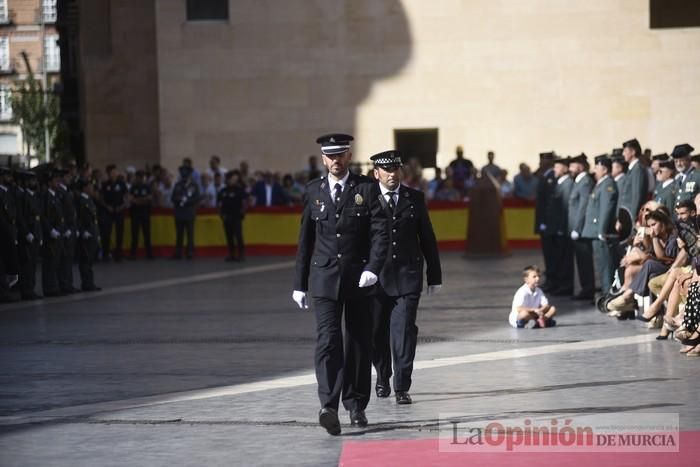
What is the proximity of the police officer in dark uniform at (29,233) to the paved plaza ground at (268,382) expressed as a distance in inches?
65.2

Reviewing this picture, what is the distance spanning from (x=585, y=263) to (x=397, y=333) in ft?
30.2

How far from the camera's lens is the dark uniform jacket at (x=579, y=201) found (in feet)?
69.9

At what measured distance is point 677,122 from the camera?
39.2m

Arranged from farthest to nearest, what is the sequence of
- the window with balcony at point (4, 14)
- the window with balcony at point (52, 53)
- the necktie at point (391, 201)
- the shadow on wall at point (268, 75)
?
the window with balcony at point (4, 14) → the window with balcony at point (52, 53) → the shadow on wall at point (268, 75) → the necktie at point (391, 201)

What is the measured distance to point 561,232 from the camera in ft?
74.4

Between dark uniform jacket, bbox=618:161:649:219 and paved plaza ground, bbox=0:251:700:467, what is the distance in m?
1.45

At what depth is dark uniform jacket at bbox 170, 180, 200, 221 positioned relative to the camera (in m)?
33.1

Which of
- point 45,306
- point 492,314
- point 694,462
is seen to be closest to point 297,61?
point 45,306

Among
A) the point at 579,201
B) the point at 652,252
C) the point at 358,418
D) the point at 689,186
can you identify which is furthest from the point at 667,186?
the point at 358,418

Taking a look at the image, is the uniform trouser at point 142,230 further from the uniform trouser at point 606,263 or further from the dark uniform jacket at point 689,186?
the dark uniform jacket at point 689,186

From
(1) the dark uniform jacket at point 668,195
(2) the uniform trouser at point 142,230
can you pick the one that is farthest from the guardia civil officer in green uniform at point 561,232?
(2) the uniform trouser at point 142,230

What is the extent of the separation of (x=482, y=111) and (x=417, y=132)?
181 cm

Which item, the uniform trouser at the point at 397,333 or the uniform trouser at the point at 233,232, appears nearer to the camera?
the uniform trouser at the point at 397,333

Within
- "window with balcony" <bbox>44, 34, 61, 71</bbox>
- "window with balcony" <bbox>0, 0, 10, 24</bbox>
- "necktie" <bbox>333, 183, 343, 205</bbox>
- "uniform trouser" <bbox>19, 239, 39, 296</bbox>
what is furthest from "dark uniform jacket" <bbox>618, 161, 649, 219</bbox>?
"window with balcony" <bbox>0, 0, 10, 24</bbox>
